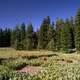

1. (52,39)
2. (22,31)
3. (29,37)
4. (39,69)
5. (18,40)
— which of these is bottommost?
(39,69)

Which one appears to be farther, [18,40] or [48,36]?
[18,40]

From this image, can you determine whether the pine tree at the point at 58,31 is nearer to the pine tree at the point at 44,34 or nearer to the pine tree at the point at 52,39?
the pine tree at the point at 52,39

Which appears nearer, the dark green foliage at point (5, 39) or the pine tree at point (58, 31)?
the pine tree at point (58, 31)

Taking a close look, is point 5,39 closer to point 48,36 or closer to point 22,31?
point 22,31

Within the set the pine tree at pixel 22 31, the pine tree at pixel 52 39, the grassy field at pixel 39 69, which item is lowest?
the grassy field at pixel 39 69

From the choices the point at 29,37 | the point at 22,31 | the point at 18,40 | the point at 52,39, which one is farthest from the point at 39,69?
the point at 22,31

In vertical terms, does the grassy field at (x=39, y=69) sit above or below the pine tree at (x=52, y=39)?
below

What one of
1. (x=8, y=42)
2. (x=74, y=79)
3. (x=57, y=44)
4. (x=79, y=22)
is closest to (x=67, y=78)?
(x=74, y=79)

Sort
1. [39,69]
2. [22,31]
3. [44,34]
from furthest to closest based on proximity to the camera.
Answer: [22,31] < [44,34] < [39,69]

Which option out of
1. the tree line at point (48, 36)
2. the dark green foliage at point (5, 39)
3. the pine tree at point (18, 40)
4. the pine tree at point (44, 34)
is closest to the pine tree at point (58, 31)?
the tree line at point (48, 36)

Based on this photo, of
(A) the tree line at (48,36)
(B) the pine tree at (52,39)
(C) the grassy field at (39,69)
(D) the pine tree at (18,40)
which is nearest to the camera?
(C) the grassy field at (39,69)

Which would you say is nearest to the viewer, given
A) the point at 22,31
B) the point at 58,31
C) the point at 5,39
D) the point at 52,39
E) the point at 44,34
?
the point at 52,39

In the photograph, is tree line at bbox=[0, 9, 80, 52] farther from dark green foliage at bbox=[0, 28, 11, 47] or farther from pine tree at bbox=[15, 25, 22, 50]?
dark green foliage at bbox=[0, 28, 11, 47]

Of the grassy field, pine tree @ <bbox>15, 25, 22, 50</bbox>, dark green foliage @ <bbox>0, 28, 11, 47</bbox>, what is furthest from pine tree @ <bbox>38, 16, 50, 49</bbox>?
the grassy field
